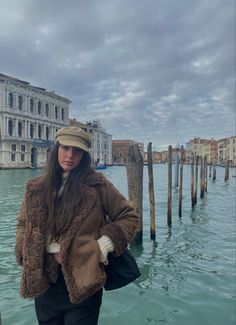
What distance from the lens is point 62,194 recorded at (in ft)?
5.82

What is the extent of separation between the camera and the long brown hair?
172 centimetres

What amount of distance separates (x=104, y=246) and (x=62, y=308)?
16.2 inches

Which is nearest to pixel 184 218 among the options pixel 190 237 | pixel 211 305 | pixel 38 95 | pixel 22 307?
pixel 190 237

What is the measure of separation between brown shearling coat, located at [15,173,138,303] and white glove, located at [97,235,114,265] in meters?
0.02

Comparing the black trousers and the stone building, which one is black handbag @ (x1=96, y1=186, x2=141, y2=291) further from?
the stone building

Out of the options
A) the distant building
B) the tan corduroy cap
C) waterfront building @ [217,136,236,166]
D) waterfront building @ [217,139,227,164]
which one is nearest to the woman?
the tan corduroy cap

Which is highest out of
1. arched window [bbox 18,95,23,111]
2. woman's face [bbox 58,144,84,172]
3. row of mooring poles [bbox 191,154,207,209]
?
arched window [bbox 18,95,23,111]

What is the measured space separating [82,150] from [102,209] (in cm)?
35

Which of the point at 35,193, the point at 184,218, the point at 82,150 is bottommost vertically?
the point at 184,218

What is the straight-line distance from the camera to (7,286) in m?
4.46

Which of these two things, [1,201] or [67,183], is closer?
[67,183]

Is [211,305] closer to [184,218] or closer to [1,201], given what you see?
[184,218]

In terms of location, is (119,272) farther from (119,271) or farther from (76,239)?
(76,239)

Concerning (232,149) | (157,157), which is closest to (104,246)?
(232,149)
